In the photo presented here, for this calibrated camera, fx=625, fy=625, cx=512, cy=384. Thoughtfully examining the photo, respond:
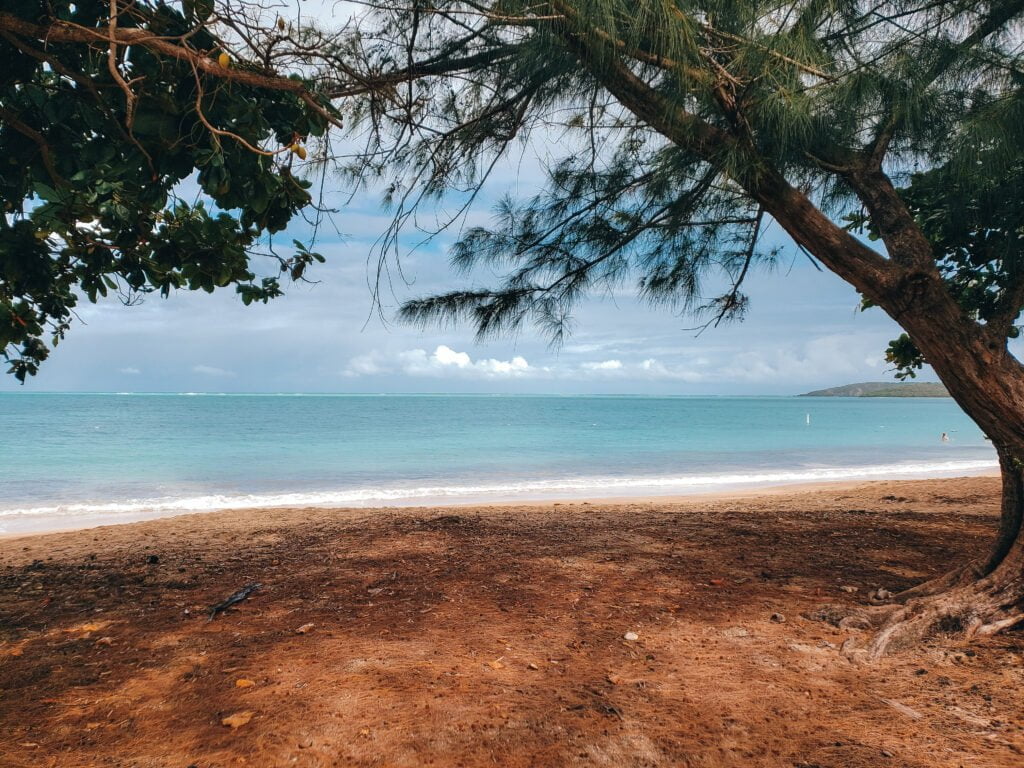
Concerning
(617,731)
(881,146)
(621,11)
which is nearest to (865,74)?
(881,146)

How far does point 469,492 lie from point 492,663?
9134 mm

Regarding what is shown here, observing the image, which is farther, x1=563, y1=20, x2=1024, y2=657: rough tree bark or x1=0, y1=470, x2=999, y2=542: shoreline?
x1=0, y1=470, x2=999, y2=542: shoreline

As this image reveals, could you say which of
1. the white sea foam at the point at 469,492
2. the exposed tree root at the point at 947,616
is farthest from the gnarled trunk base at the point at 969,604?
the white sea foam at the point at 469,492

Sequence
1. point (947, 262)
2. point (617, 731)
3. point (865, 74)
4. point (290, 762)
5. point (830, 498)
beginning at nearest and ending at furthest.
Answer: point (290, 762)
point (617, 731)
point (865, 74)
point (947, 262)
point (830, 498)

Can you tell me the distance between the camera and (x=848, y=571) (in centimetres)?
329

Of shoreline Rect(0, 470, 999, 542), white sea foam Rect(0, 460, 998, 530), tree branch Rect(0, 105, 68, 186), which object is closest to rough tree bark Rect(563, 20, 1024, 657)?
tree branch Rect(0, 105, 68, 186)

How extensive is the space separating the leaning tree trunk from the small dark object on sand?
8.73 ft

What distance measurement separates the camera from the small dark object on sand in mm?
2775

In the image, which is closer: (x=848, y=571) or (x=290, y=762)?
(x=290, y=762)

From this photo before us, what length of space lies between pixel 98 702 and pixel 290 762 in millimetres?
811

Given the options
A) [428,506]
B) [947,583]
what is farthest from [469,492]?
[947,583]

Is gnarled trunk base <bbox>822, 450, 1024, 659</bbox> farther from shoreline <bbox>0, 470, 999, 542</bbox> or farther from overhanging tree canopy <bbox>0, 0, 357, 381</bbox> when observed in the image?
shoreline <bbox>0, 470, 999, 542</bbox>

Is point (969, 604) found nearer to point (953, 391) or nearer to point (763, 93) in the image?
point (953, 391)

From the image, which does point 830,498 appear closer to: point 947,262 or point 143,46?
point 947,262
